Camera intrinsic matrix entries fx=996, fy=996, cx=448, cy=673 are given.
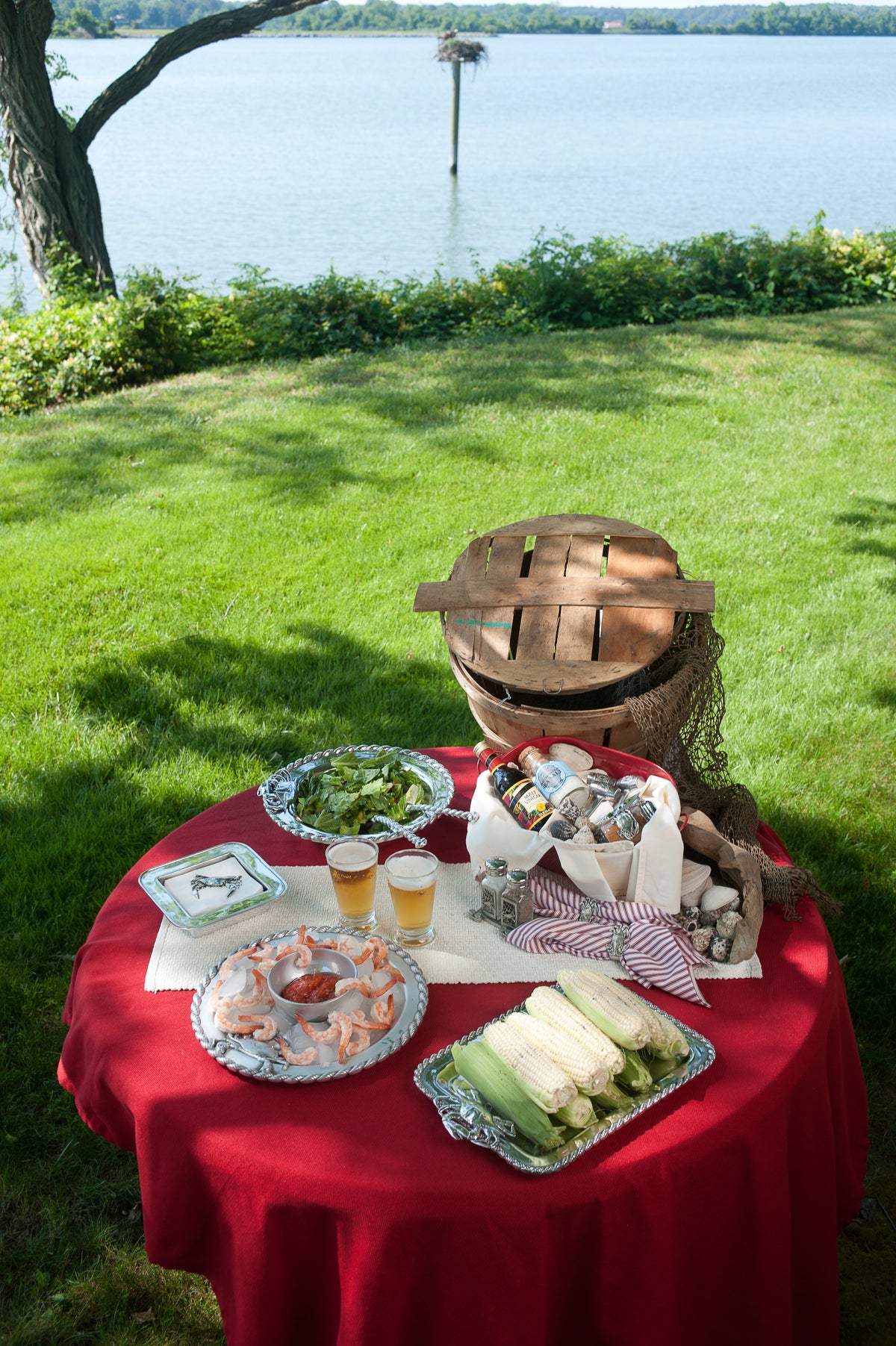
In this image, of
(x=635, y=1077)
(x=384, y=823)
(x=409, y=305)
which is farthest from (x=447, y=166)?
(x=635, y=1077)

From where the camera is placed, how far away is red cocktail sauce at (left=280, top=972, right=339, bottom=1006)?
1.80 meters

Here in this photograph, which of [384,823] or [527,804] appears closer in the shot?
[527,804]

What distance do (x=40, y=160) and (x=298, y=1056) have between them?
1112 cm

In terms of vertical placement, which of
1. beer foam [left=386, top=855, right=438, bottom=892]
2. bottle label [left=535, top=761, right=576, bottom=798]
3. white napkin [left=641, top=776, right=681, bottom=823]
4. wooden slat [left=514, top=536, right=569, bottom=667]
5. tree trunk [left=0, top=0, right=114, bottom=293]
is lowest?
beer foam [left=386, top=855, right=438, bottom=892]

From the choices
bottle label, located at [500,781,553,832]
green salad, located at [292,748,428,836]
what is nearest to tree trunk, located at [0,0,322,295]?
green salad, located at [292,748,428,836]

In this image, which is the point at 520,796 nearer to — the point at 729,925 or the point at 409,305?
the point at 729,925

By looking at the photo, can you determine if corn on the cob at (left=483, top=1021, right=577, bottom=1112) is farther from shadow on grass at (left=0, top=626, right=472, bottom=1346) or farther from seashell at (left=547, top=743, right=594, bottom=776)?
shadow on grass at (left=0, top=626, right=472, bottom=1346)

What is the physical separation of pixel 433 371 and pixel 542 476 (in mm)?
2619

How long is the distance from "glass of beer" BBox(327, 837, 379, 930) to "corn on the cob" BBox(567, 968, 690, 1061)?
0.47 m

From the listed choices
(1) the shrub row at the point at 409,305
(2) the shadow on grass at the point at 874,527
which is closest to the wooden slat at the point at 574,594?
(2) the shadow on grass at the point at 874,527

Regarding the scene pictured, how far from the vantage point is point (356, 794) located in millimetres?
2451

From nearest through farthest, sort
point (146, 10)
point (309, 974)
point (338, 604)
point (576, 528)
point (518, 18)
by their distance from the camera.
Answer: point (309, 974) → point (576, 528) → point (338, 604) → point (146, 10) → point (518, 18)

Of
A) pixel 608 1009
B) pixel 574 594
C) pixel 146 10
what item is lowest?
pixel 608 1009

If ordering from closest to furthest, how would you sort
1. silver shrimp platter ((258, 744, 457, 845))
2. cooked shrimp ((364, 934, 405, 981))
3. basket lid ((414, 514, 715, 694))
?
cooked shrimp ((364, 934, 405, 981)) → silver shrimp platter ((258, 744, 457, 845)) → basket lid ((414, 514, 715, 694))
